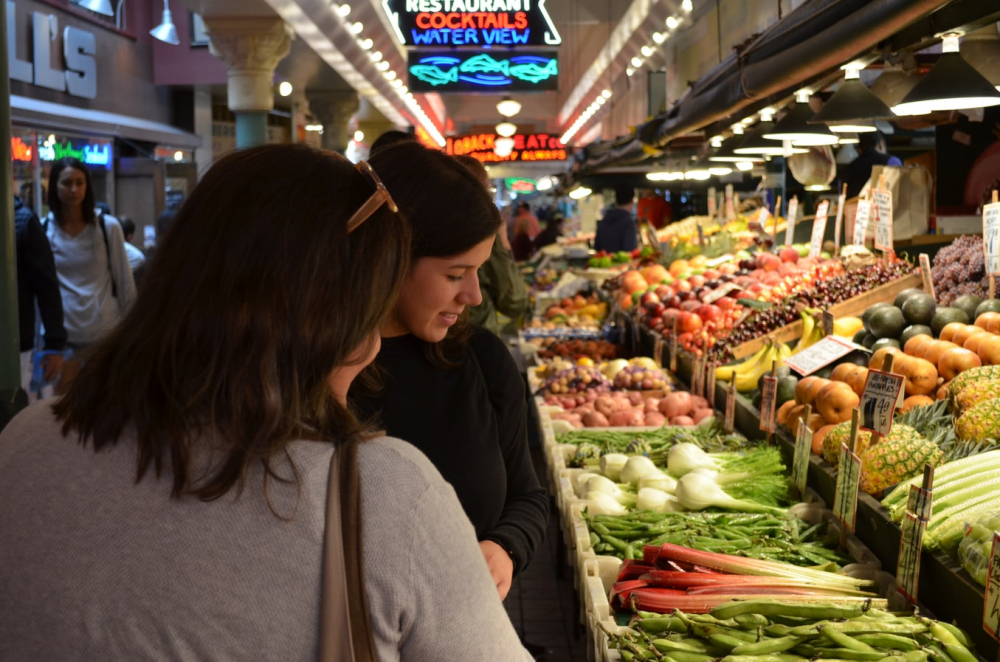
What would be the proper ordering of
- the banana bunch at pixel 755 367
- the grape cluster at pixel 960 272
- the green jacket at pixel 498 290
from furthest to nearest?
the banana bunch at pixel 755 367 < the green jacket at pixel 498 290 < the grape cluster at pixel 960 272

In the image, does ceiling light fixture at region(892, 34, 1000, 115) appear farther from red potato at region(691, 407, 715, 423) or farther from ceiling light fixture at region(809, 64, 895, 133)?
red potato at region(691, 407, 715, 423)

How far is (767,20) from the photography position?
9258mm

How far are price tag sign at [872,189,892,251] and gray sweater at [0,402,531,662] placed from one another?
4.93 metres

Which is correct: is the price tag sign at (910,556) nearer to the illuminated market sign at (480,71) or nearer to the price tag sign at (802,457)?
the price tag sign at (802,457)

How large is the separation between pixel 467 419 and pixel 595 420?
135 inches

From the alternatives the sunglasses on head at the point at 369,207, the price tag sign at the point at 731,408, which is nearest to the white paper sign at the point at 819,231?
the price tag sign at the point at 731,408

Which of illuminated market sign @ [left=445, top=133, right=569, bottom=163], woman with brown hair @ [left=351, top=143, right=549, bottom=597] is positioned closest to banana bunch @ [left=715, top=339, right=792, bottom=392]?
woman with brown hair @ [left=351, top=143, right=549, bottom=597]

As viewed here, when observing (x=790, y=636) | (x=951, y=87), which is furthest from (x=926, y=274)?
(x=790, y=636)

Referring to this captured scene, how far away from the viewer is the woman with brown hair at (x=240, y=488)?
3.47 ft

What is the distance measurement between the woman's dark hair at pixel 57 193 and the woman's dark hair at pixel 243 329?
5268 millimetres

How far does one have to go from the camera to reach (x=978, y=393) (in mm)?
3256

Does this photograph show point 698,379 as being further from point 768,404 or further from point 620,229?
point 620,229

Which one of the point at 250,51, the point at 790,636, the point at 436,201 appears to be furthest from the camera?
the point at 250,51

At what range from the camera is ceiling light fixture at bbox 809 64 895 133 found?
408cm
